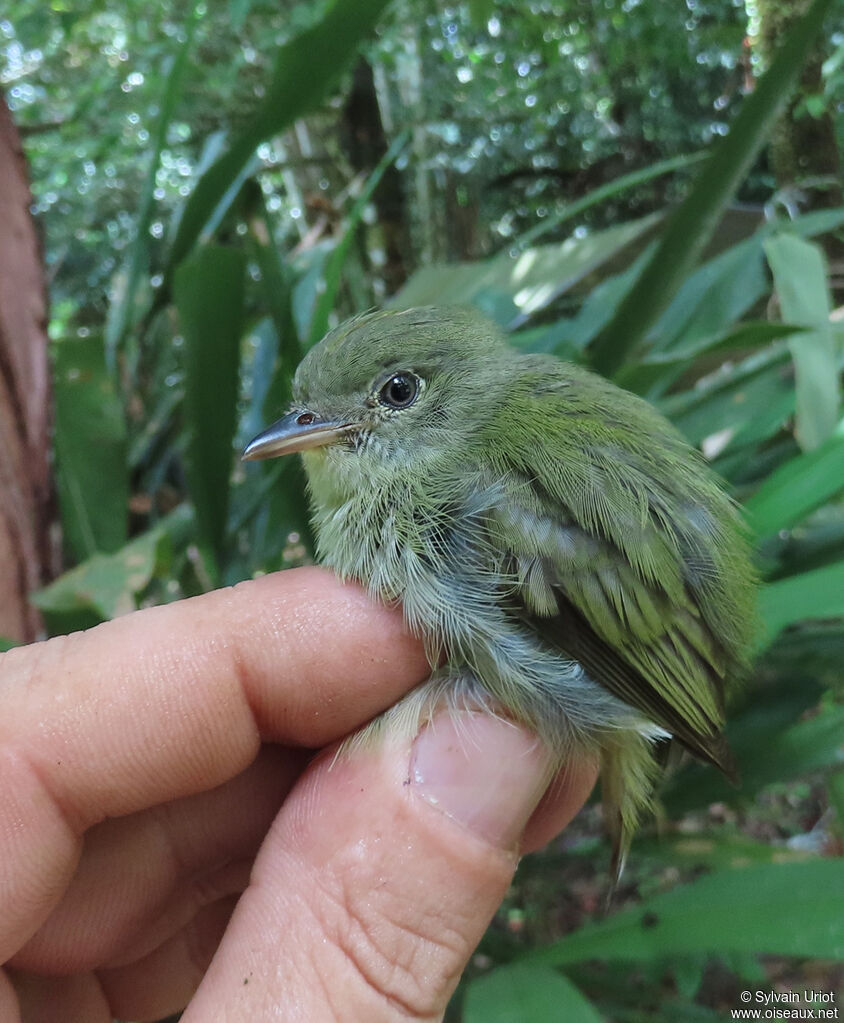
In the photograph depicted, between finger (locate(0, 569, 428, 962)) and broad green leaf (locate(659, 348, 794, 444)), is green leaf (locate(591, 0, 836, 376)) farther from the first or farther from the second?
finger (locate(0, 569, 428, 962))

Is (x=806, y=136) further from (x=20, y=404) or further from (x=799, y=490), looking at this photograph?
(x=20, y=404)

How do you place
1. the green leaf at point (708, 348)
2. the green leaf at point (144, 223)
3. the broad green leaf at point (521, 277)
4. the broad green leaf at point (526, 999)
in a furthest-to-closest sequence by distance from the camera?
the broad green leaf at point (521, 277) < the green leaf at point (144, 223) < the green leaf at point (708, 348) < the broad green leaf at point (526, 999)

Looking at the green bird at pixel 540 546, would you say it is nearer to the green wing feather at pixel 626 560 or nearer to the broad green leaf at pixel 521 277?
the green wing feather at pixel 626 560

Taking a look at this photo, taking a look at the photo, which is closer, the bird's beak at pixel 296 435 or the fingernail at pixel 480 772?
the fingernail at pixel 480 772

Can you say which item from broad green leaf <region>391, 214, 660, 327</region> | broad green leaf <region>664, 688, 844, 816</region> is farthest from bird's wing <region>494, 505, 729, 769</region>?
broad green leaf <region>391, 214, 660, 327</region>

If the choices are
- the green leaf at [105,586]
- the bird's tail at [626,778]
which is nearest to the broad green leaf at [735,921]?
the bird's tail at [626,778]

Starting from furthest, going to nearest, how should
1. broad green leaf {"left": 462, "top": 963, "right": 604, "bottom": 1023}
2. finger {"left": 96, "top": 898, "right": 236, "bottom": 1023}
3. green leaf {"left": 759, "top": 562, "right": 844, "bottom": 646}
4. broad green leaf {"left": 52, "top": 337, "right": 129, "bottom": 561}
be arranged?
broad green leaf {"left": 52, "top": 337, "right": 129, "bottom": 561} → finger {"left": 96, "top": 898, "right": 236, "bottom": 1023} → green leaf {"left": 759, "top": 562, "right": 844, "bottom": 646} → broad green leaf {"left": 462, "top": 963, "right": 604, "bottom": 1023}

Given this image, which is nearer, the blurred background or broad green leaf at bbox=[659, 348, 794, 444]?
the blurred background
